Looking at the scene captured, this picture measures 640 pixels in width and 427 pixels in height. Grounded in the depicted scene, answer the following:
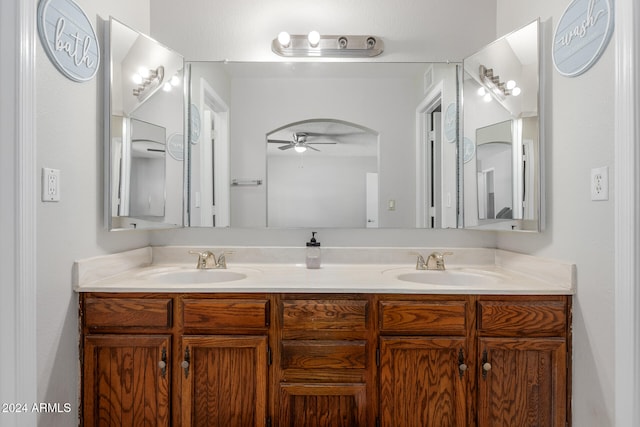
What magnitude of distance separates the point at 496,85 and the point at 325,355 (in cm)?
157

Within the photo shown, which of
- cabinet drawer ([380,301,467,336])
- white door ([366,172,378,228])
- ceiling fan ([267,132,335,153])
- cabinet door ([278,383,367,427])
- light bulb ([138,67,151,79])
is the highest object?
light bulb ([138,67,151,79])

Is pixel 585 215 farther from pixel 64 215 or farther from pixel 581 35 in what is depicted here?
pixel 64 215

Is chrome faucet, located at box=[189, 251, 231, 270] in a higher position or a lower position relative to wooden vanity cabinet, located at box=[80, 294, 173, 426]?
higher

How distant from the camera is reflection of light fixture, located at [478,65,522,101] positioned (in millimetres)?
1682

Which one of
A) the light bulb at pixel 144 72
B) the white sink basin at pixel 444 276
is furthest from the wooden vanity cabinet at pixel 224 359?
the light bulb at pixel 144 72

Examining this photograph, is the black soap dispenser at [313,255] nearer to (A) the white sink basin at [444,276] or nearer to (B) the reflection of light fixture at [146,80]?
(A) the white sink basin at [444,276]

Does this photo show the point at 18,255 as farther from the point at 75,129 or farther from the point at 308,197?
the point at 308,197

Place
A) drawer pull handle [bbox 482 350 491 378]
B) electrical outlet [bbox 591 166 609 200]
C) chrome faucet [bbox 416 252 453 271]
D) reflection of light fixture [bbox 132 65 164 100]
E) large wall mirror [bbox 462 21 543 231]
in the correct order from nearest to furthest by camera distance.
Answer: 1. electrical outlet [bbox 591 166 609 200]
2. drawer pull handle [bbox 482 350 491 378]
3. large wall mirror [bbox 462 21 543 231]
4. reflection of light fixture [bbox 132 65 164 100]
5. chrome faucet [bbox 416 252 453 271]

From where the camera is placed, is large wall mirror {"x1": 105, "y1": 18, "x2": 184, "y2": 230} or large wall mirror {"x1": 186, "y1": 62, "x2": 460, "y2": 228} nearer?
large wall mirror {"x1": 105, "y1": 18, "x2": 184, "y2": 230}

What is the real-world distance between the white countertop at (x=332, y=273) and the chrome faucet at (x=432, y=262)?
4 centimetres

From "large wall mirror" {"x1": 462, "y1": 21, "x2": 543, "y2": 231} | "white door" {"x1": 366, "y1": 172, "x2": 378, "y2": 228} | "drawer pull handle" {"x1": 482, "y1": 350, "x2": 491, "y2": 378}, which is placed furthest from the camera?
"white door" {"x1": 366, "y1": 172, "x2": 378, "y2": 228}

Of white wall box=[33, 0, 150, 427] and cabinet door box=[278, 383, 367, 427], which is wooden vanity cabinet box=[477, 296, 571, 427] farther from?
white wall box=[33, 0, 150, 427]

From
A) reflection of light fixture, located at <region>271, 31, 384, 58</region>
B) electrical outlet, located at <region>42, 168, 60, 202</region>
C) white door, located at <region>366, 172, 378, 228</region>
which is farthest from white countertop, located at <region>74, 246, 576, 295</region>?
reflection of light fixture, located at <region>271, 31, 384, 58</region>

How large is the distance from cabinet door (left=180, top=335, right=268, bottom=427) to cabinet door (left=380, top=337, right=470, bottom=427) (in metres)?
0.51
